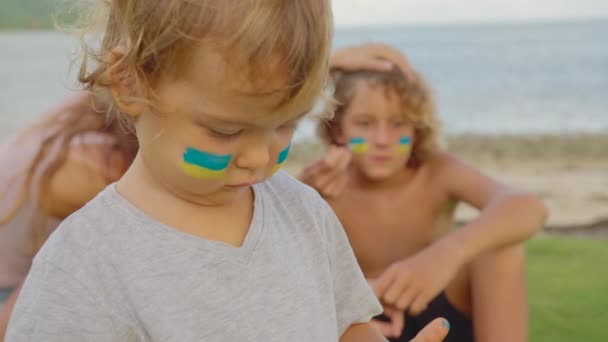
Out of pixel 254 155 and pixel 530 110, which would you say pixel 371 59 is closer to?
pixel 254 155

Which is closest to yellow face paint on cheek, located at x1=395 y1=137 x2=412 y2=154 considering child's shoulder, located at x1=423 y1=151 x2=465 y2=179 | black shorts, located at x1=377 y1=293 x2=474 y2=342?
child's shoulder, located at x1=423 y1=151 x2=465 y2=179

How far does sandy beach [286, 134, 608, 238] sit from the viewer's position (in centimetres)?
464

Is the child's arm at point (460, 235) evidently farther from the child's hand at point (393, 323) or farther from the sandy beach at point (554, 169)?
the sandy beach at point (554, 169)

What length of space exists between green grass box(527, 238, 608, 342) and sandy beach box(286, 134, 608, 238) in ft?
1.14

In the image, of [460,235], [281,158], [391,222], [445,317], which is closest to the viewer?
[281,158]

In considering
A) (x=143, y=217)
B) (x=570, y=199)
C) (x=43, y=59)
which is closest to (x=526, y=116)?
(x=570, y=199)

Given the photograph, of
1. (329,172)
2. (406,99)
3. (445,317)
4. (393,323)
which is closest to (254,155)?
(393,323)

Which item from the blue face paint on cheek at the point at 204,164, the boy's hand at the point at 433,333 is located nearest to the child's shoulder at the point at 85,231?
the blue face paint on cheek at the point at 204,164

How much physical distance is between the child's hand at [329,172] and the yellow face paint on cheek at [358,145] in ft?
0.86

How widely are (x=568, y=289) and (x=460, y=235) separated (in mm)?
1131

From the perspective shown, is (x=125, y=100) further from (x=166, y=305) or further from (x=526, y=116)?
(x=526, y=116)

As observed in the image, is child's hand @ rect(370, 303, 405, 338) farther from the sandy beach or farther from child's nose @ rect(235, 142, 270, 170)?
the sandy beach

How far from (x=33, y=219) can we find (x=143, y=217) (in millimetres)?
1117

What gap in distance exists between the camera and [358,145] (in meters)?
2.33
